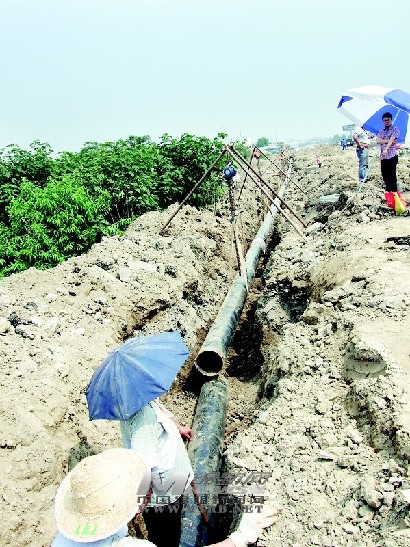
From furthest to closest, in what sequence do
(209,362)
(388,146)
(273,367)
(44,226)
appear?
1. (388,146)
2. (44,226)
3. (209,362)
4. (273,367)

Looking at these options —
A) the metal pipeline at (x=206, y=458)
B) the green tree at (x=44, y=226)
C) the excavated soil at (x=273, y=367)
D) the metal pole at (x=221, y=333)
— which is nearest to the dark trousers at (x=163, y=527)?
the metal pipeline at (x=206, y=458)

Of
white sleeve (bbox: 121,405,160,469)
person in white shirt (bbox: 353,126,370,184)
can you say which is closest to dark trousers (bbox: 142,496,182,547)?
white sleeve (bbox: 121,405,160,469)

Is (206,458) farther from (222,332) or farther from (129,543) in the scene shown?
(222,332)

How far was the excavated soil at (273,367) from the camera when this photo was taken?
3197 mm

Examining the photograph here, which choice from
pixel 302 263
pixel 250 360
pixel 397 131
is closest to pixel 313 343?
pixel 250 360

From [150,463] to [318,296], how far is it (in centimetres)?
441

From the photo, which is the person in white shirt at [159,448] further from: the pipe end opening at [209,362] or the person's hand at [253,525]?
the pipe end opening at [209,362]

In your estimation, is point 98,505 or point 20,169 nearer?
point 98,505

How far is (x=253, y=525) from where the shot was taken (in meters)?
2.85

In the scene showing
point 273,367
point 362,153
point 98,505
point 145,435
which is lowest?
point 273,367

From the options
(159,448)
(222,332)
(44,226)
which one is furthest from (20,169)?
(159,448)

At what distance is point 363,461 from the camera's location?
10.9 feet

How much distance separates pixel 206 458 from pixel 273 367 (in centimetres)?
161

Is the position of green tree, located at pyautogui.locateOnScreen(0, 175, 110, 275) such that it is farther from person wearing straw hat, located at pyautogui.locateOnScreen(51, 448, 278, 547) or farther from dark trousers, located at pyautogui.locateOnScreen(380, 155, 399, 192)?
person wearing straw hat, located at pyautogui.locateOnScreen(51, 448, 278, 547)
